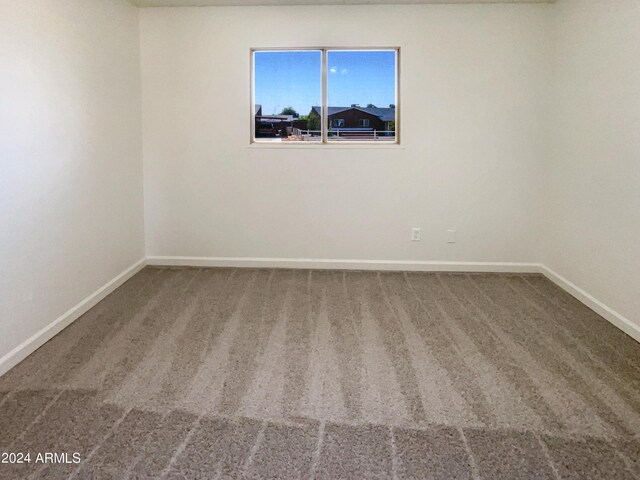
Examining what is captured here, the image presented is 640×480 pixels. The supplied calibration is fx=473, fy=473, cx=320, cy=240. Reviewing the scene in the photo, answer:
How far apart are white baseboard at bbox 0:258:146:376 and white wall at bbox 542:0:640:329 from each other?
3.67m

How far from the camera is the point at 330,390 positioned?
2.31 m

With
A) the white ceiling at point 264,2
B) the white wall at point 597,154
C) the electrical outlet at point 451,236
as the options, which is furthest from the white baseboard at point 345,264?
the white ceiling at point 264,2

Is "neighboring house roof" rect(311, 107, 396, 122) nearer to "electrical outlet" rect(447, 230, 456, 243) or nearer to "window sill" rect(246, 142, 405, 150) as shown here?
"window sill" rect(246, 142, 405, 150)

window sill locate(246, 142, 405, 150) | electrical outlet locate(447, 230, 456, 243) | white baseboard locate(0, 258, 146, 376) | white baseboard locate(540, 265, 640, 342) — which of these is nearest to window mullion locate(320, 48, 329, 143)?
window sill locate(246, 142, 405, 150)

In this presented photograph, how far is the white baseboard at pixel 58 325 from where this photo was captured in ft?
8.31

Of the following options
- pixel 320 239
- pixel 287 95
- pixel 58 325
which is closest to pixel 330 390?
pixel 58 325

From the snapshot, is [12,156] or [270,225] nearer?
[12,156]

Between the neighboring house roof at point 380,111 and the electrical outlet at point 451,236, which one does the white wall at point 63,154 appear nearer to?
the neighboring house roof at point 380,111

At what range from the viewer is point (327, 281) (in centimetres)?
420

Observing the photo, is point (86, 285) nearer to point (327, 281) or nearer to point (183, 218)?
point (183, 218)

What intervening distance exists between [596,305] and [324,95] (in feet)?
9.48

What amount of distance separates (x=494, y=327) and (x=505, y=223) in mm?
1608

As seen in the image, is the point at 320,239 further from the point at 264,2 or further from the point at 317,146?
the point at 264,2


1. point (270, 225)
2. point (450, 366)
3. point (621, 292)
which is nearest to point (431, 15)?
point (270, 225)
